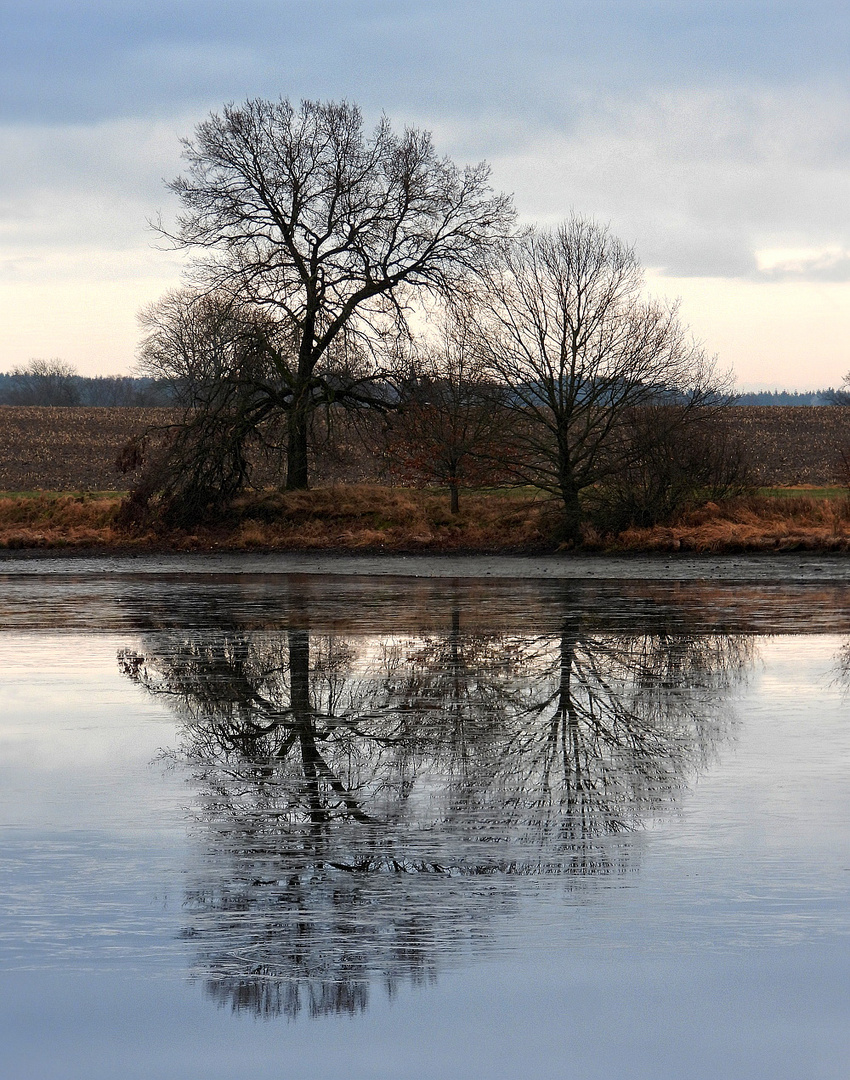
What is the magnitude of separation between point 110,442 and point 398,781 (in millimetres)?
81702

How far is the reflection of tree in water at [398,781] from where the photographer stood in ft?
17.0

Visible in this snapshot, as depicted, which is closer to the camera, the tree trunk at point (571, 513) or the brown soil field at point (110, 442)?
the tree trunk at point (571, 513)

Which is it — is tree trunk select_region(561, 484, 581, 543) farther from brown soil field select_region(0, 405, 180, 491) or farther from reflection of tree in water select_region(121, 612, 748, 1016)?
brown soil field select_region(0, 405, 180, 491)

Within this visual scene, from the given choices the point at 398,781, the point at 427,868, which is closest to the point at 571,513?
the point at 398,781

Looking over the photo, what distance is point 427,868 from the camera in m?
6.12

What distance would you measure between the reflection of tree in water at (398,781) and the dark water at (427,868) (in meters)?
0.03

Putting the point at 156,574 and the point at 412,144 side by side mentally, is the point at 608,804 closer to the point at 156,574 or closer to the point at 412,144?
the point at 156,574

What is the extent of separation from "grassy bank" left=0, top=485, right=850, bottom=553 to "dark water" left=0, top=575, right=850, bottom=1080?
18.0m

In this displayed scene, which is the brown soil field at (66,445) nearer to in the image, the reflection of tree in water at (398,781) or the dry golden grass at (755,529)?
the dry golden grass at (755,529)

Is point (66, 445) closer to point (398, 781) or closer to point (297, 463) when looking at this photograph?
point (297, 463)

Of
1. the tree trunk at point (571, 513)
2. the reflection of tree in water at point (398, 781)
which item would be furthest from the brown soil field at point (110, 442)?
the reflection of tree in water at point (398, 781)

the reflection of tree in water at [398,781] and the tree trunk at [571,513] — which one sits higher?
the tree trunk at [571,513]

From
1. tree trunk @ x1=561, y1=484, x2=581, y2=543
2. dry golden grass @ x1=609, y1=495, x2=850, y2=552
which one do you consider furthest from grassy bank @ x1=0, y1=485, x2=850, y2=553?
tree trunk @ x1=561, y1=484, x2=581, y2=543

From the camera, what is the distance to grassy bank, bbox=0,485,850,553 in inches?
1211
